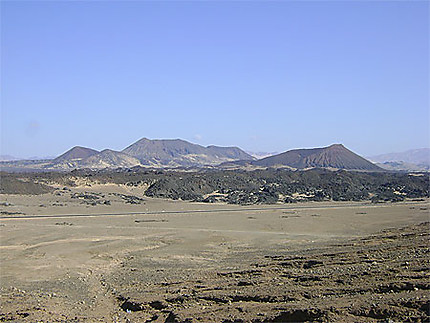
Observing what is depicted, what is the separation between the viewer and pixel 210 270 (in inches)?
872

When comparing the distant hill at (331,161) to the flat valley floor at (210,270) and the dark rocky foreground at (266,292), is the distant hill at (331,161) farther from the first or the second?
the dark rocky foreground at (266,292)

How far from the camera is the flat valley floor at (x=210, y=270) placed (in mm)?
13164

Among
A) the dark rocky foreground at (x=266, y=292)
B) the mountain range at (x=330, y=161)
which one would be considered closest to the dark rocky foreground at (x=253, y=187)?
the dark rocky foreground at (x=266, y=292)

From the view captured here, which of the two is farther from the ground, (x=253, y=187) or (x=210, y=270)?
(x=253, y=187)

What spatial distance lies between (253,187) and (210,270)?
66731mm

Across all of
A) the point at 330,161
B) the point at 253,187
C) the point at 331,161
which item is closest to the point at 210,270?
the point at 253,187

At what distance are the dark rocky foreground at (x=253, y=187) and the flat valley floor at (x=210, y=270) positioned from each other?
27.0 meters

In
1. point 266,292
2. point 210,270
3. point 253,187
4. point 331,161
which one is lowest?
point 210,270

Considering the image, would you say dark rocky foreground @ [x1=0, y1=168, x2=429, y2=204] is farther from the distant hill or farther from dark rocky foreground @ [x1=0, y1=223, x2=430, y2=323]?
the distant hill

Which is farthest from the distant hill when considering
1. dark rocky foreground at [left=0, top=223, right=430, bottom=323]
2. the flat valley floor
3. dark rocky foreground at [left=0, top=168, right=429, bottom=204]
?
dark rocky foreground at [left=0, top=223, right=430, bottom=323]

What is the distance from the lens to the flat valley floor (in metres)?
13.2

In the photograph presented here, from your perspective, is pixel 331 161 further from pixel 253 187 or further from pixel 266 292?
pixel 266 292

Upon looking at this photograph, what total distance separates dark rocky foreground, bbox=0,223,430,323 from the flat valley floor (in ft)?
0.13

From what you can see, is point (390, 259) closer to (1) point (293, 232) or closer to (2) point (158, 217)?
(1) point (293, 232)
